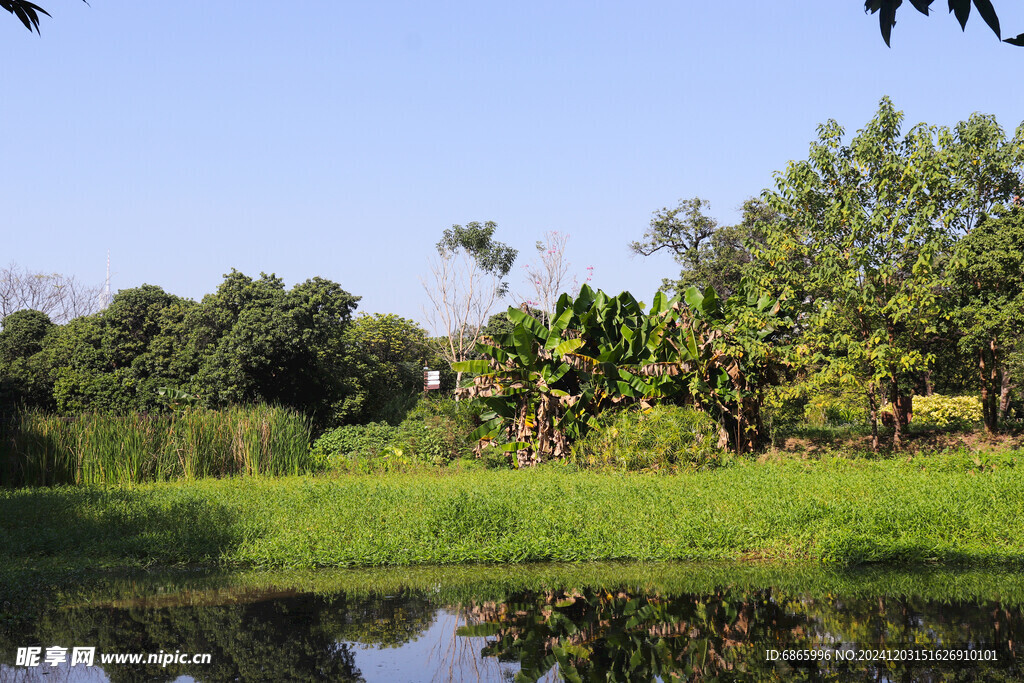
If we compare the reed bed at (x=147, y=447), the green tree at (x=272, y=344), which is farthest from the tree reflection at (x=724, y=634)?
the green tree at (x=272, y=344)

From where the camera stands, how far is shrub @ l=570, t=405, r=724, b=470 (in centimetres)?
1390

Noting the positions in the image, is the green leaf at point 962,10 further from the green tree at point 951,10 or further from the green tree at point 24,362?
the green tree at point 24,362

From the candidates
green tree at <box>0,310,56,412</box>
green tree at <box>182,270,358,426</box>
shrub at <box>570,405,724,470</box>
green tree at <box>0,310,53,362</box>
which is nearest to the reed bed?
green tree at <box>182,270,358,426</box>

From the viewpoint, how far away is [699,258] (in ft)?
90.3

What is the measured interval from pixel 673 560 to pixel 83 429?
1179cm

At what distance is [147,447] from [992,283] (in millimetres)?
15515

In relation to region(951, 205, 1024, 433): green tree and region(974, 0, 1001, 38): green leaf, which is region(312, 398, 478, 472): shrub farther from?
region(974, 0, 1001, 38): green leaf

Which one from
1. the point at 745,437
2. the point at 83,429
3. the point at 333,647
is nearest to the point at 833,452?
the point at 745,437

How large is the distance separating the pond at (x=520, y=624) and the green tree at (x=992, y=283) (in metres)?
8.28

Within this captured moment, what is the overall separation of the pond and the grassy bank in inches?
17.2

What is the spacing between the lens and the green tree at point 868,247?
592 inches

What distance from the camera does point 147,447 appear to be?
16062mm

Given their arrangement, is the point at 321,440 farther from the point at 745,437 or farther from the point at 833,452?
the point at 833,452

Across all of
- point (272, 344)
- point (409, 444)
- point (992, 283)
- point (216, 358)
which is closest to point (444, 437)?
point (409, 444)
